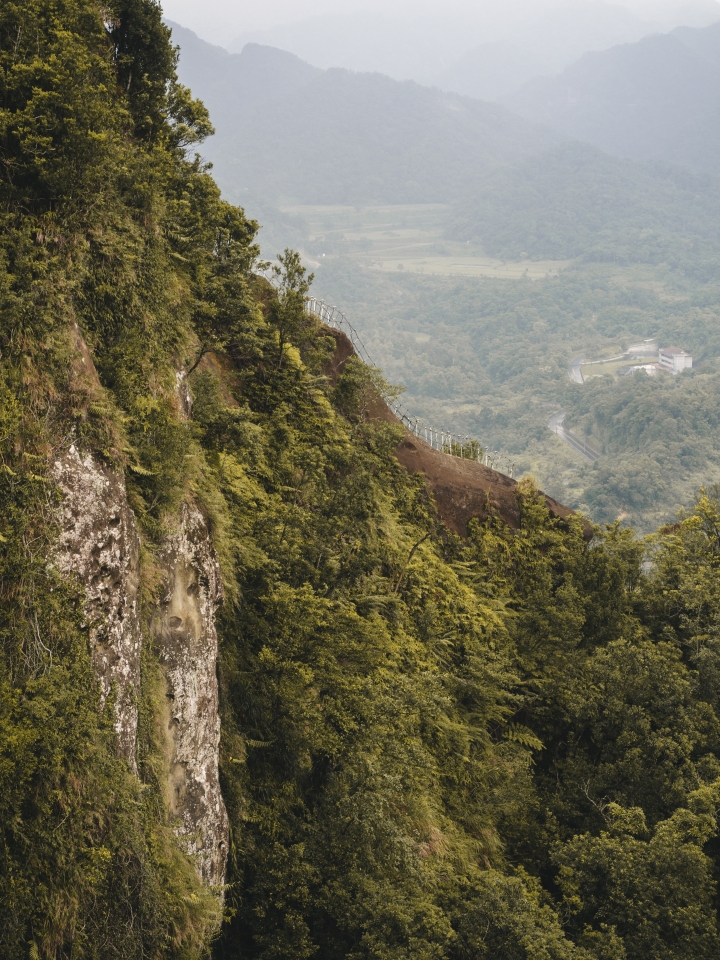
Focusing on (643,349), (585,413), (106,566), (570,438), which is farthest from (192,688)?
(643,349)

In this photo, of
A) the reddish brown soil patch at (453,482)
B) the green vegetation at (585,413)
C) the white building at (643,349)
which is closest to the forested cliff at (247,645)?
the reddish brown soil patch at (453,482)

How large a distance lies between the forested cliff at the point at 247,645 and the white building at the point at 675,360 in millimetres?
161120

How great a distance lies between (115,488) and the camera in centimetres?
992

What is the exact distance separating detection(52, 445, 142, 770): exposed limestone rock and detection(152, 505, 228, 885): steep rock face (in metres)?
1.09

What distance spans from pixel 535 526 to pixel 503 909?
48.5ft

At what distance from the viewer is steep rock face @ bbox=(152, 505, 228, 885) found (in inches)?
429

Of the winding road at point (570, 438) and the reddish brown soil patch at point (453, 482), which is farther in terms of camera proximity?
the winding road at point (570, 438)

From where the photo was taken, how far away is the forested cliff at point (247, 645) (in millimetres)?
8516

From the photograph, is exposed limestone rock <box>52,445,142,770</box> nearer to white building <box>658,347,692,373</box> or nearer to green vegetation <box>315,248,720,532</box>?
green vegetation <box>315,248,720,532</box>

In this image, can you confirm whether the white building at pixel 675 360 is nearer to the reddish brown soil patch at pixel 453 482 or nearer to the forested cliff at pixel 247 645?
the reddish brown soil patch at pixel 453 482

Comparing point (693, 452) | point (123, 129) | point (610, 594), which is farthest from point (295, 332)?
point (693, 452)

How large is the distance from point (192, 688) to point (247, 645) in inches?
85.3

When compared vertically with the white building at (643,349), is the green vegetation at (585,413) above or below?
below

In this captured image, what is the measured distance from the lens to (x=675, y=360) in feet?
570
